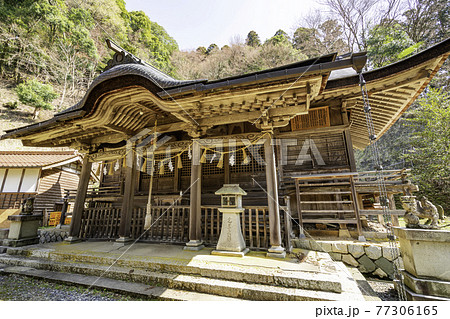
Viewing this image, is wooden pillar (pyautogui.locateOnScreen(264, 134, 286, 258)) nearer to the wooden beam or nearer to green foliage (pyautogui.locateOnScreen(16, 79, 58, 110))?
the wooden beam

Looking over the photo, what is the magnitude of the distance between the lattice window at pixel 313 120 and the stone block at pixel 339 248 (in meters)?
4.54

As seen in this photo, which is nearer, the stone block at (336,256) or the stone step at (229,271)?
the stone step at (229,271)

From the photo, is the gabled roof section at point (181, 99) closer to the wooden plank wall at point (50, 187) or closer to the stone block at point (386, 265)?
the stone block at point (386, 265)

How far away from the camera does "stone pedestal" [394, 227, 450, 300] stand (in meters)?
2.99

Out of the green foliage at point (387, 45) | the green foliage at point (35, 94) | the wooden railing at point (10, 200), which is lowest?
the wooden railing at point (10, 200)

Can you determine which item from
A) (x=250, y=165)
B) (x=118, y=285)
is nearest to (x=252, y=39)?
(x=250, y=165)

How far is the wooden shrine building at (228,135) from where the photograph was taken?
15.5ft

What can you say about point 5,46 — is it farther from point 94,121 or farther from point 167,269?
point 167,269

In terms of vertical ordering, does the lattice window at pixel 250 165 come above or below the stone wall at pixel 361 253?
above

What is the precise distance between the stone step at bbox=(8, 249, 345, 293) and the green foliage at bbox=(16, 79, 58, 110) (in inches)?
976

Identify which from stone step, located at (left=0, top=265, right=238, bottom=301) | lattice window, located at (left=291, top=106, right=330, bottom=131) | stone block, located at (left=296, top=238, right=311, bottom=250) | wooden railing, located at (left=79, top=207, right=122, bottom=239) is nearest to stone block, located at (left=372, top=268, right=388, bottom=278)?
stone block, located at (left=296, top=238, right=311, bottom=250)

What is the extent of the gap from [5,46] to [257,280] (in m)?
40.3

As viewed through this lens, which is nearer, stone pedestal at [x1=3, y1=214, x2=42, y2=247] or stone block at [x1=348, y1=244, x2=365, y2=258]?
stone block at [x1=348, y1=244, x2=365, y2=258]

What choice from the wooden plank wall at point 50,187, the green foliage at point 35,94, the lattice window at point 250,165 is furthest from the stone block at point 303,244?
the green foliage at point 35,94
